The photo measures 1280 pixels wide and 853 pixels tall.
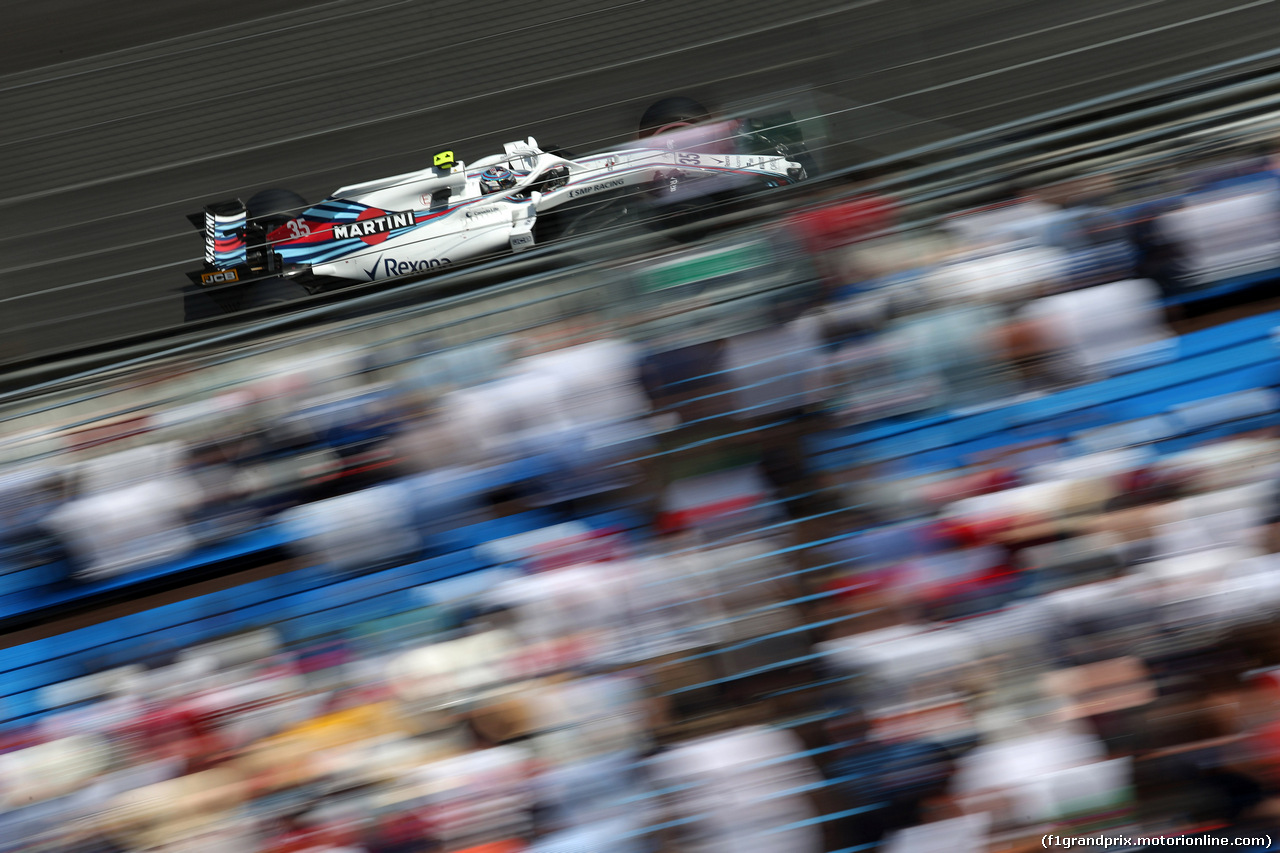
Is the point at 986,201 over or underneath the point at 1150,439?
over

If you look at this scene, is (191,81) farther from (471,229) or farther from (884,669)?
→ (471,229)

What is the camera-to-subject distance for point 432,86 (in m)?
1.49

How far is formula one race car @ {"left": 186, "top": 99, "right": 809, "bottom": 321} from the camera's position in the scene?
1318 millimetres

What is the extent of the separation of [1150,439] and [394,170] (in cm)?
118

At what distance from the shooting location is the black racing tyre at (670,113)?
144cm

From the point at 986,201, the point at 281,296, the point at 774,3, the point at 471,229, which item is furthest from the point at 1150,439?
the point at 471,229

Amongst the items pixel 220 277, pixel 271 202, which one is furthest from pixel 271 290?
pixel 220 277

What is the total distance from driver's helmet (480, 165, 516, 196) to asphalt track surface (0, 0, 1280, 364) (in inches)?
41.4

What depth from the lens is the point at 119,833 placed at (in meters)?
1.11

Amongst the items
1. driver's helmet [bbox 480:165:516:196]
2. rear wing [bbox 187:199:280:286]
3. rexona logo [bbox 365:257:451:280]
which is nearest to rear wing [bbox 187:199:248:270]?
rear wing [bbox 187:199:280:286]

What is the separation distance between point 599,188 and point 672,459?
98 cm

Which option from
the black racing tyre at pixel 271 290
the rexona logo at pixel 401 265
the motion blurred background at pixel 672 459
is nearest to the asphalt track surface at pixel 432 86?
the motion blurred background at pixel 672 459

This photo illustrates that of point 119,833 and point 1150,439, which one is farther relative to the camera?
point 1150,439

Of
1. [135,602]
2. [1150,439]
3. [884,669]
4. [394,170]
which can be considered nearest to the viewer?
[884,669]
